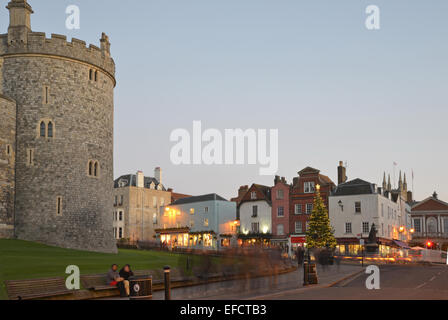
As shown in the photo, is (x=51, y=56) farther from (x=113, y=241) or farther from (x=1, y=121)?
(x=113, y=241)

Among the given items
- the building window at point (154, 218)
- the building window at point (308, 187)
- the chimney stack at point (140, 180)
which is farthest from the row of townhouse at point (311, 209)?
the chimney stack at point (140, 180)

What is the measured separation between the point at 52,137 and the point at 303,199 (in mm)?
39307

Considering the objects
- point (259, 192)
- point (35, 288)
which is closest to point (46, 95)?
point (35, 288)

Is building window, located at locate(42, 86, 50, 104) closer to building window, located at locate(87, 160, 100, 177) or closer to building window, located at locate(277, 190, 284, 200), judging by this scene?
building window, located at locate(87, 160, 100, 177)

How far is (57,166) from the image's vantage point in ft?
128

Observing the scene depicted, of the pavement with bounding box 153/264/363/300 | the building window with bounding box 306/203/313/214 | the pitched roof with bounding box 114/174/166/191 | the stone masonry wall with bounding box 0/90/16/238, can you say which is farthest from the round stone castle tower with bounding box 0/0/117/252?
the pitched roof with bounding box 114/174/166/191

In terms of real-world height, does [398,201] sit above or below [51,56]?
below

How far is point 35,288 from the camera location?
58.6 ft

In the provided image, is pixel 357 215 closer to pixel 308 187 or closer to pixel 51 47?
pixel 308 187

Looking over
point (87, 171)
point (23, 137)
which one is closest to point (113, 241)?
point (87, 171)

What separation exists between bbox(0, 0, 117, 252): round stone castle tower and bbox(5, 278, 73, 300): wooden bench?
20.1 metres

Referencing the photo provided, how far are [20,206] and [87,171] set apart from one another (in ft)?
17.8

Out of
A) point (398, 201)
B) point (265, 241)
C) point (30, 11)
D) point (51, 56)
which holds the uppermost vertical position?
point (30, 11)

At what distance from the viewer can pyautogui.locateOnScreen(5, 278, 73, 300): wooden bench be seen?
55.6 ft
